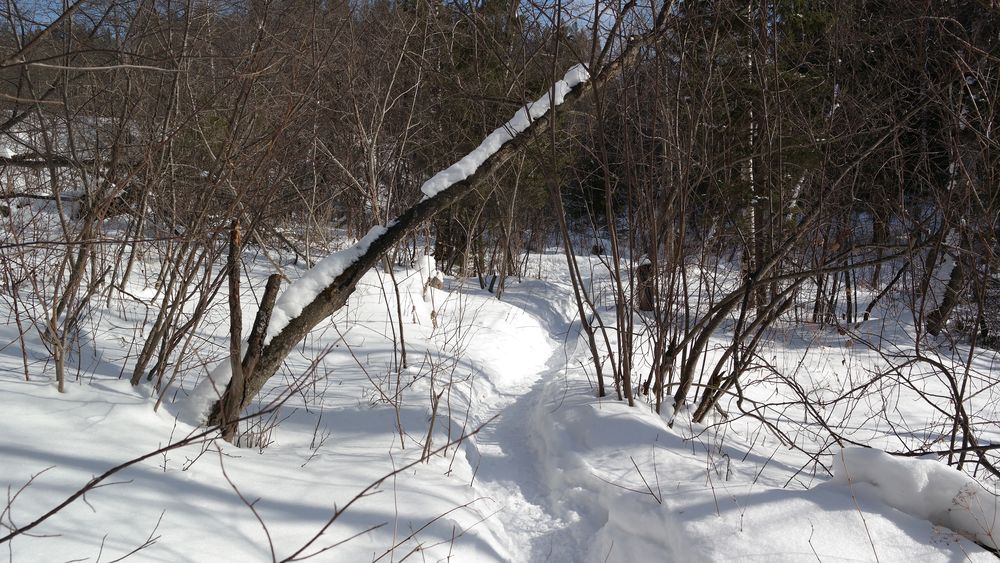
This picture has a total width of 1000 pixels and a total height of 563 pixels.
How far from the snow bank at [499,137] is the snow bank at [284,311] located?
65cm

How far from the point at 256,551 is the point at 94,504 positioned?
0.59m

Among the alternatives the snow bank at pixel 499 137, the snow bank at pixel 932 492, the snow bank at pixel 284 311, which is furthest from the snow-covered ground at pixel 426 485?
the snow bank at pixel 499 137

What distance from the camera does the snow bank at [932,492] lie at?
9.25 feet

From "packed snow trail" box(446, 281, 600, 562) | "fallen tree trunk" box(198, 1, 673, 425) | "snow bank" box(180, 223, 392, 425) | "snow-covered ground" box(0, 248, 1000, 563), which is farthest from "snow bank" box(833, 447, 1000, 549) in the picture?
"snow bank" box(180, 223, 392, 425)

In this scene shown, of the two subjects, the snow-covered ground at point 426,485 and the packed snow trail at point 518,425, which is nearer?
the snow-covered ground at point 426,485

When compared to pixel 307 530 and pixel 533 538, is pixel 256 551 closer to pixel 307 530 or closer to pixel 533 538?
pixel 307 530

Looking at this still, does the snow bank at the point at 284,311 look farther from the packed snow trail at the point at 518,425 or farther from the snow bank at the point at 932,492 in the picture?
the snow bank at the point at 932,492

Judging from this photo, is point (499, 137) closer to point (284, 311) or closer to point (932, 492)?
point (284, 311)

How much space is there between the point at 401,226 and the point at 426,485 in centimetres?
150

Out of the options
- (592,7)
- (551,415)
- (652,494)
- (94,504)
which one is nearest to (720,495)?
(652,494)

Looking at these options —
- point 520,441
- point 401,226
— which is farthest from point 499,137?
point 520,441

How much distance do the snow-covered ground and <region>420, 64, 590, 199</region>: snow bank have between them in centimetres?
134

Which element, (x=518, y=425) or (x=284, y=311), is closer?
(x=284, y=311)

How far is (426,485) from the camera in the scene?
322 centimetres
